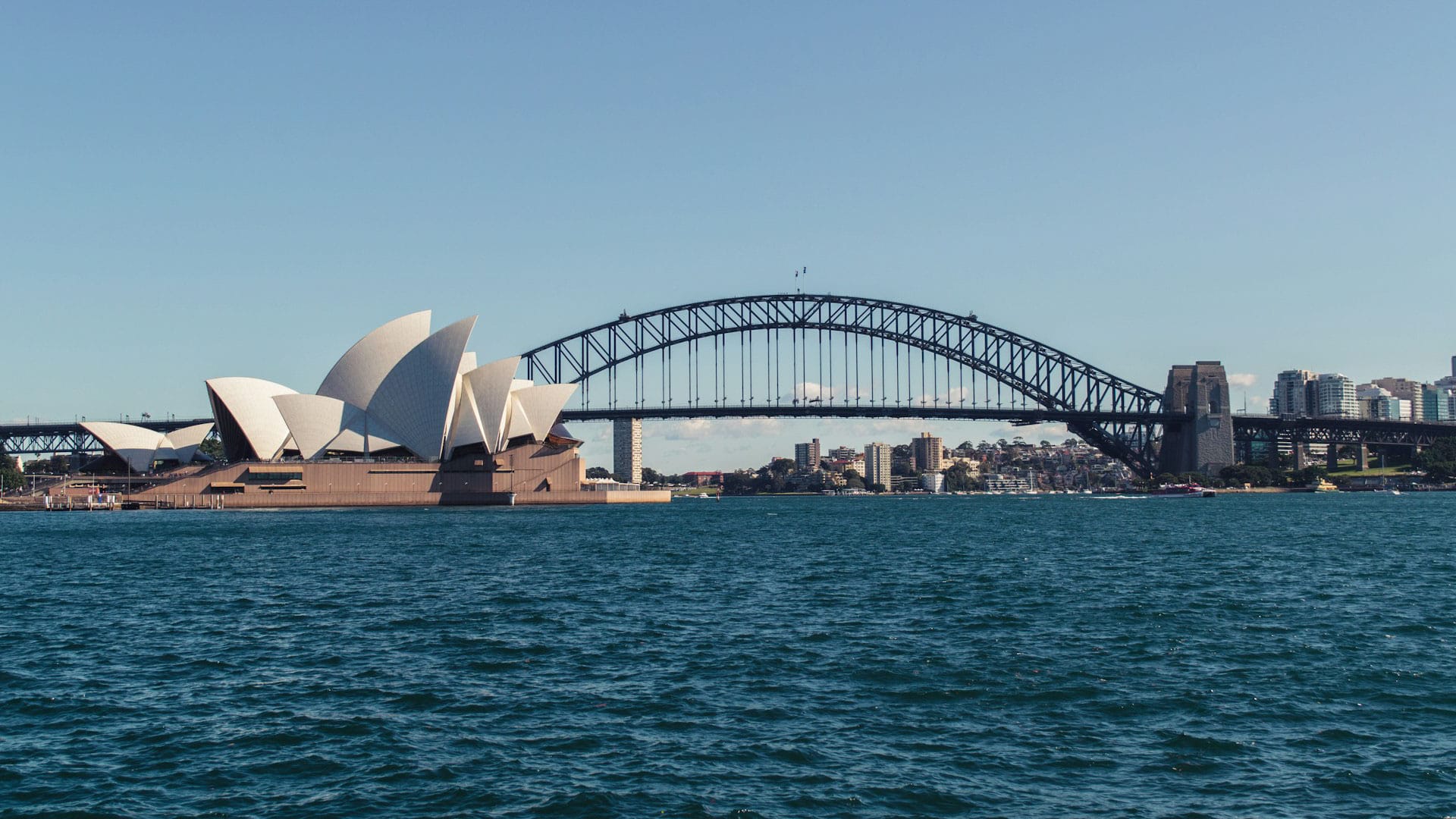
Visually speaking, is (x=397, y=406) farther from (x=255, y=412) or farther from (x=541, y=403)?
(x=255, y=412)

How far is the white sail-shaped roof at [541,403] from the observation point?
85250mm

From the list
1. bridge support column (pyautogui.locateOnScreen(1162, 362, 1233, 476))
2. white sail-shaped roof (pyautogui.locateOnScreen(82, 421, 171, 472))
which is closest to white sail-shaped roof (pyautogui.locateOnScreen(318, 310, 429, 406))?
white sail-shaped roof (pyautogui.locateOnScreen(82, 421, 171, 472))

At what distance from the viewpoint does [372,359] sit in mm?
80250

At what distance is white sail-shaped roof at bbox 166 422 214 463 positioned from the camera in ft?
333

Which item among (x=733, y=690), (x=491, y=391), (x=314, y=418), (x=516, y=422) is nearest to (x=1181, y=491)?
(x=516, y=422)

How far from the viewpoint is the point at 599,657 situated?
54.3 ft

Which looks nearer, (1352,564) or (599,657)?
(599,657)

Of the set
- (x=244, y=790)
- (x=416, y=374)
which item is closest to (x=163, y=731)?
(x=244, y=790)

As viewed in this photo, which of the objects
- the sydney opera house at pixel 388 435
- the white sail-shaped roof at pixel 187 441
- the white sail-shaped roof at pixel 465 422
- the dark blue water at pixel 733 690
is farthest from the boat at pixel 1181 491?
the white sail-shaped roof at pixel 187 441

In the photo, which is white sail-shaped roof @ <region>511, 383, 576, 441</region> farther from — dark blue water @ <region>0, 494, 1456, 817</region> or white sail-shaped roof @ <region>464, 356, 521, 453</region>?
dark blue water @ <region>0, 494, 1456, 817</region>

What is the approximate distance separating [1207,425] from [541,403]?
6466cm

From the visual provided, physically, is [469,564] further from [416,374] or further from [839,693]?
[416,374]

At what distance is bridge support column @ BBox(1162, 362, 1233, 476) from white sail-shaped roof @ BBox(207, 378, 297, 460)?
266 ft

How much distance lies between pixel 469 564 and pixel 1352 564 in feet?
75.8
